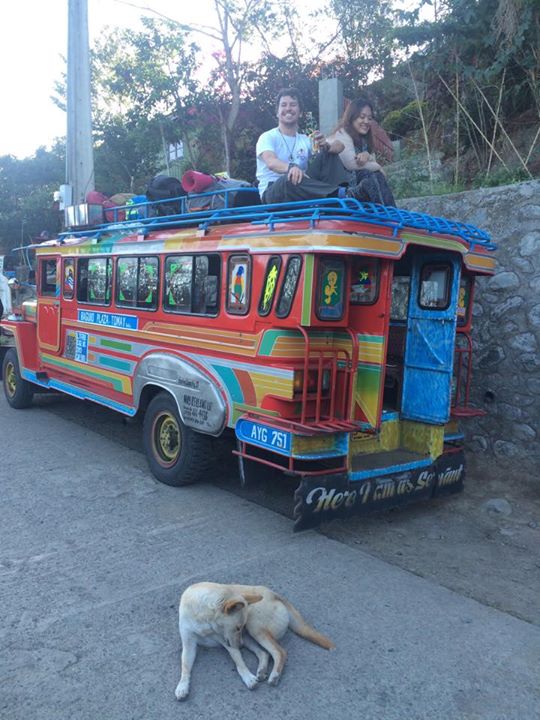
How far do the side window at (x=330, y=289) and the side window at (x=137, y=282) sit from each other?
6.87 ft

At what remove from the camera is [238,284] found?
4.91 metres

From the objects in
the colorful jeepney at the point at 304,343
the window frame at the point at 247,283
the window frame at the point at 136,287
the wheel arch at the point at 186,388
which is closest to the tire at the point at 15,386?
the colorful jeepney at the point at 304,343

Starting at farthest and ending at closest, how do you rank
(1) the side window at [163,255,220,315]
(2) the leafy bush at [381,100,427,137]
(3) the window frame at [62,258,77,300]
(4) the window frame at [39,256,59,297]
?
(2) the leafy bush at [381,100,427,137]
(4) the window frame at [39,256,59,297]
(3) the window frame at [62,258,77,300]
(1) the side window at [163,255,220,315]

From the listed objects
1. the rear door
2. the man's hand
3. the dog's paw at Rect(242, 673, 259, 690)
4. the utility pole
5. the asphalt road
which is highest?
the utility pole

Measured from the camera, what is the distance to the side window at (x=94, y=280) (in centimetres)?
682

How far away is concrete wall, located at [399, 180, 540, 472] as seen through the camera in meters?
5.84

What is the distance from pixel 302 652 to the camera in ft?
10.6

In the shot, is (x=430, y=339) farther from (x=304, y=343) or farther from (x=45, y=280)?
(x=45, y=280)

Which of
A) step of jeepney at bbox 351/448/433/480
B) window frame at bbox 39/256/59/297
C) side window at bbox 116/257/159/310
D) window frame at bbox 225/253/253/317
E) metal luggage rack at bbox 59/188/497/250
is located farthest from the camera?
window frame at bbox 39/256/59/297

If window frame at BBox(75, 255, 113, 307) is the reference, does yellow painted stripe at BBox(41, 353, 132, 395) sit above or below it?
below

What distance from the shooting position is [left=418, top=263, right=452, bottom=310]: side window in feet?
17.0

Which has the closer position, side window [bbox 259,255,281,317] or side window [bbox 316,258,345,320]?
side window [bbox 316,258,345,320]

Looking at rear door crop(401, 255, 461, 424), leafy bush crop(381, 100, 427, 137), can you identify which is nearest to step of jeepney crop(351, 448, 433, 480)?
rear door crop(401, 255, 461, 424)

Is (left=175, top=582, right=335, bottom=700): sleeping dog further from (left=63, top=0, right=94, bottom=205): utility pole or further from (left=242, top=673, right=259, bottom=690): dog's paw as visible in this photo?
(left=63, top=0, right=94, bottom=205): utility pole
